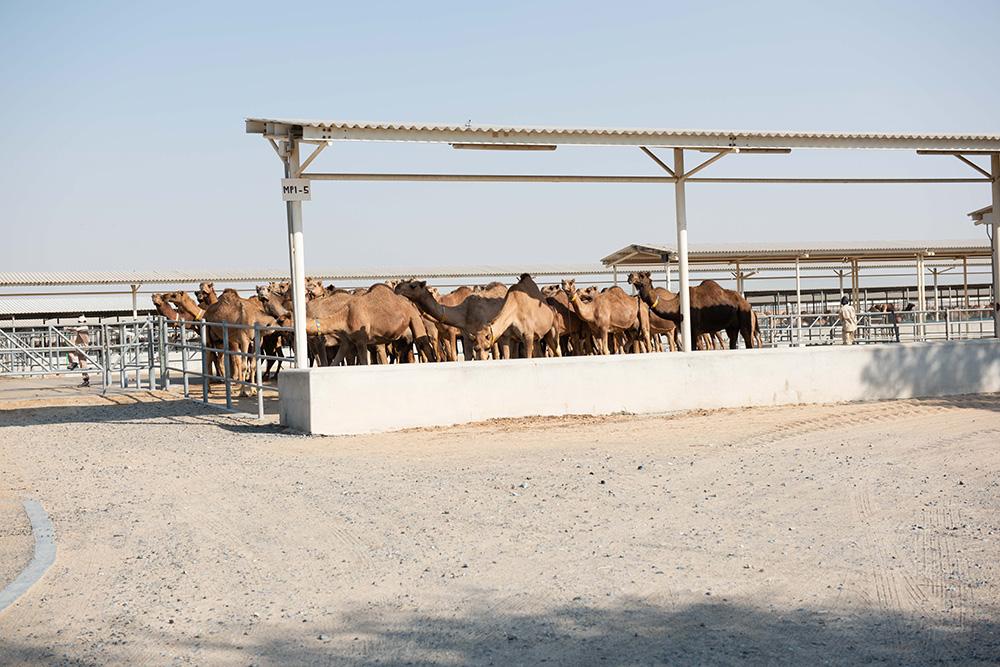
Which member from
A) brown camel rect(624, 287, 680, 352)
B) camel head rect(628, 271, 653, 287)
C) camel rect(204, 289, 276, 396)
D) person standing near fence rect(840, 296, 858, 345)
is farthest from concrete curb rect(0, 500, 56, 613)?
person standing near fence rect(840, 296, 858, 345)

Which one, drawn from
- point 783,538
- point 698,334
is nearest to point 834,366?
point 698,334

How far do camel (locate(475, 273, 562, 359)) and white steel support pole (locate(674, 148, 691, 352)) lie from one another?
2.76 m

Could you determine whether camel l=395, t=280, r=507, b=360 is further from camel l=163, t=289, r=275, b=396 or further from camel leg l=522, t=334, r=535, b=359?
camel l=163, t=289, r=275, b=396

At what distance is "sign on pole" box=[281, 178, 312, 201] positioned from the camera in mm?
14812

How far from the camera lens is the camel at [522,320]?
1891cm

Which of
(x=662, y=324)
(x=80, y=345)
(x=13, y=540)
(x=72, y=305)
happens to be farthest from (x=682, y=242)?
(x=72, y=305)

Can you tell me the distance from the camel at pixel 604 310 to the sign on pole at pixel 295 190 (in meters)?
8.24

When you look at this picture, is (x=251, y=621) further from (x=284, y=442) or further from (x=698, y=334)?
(x=698, y=334)

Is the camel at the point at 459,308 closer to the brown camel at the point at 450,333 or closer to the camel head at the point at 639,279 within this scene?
the brown camel at the point at 450,333

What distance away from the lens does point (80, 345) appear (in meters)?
28.6

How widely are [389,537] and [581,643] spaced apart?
282 cm

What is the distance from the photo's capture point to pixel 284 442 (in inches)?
540

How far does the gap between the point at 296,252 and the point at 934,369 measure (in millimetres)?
10590

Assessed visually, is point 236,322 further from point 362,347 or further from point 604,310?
point 604,310
